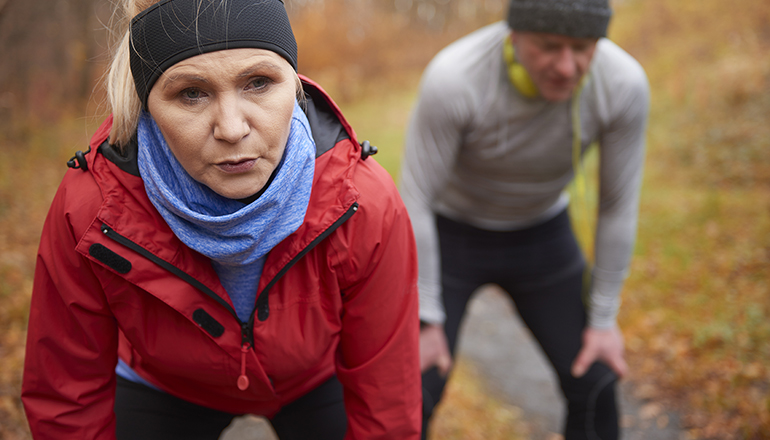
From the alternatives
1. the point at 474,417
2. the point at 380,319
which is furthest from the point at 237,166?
the point at 474,417

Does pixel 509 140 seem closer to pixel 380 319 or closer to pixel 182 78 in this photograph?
pixel 380 319

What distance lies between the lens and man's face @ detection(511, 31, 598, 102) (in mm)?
2234

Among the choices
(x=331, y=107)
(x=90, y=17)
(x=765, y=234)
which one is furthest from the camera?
(x=90, y=17)

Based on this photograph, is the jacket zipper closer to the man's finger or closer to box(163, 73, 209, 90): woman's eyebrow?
box(163, 73, 209, 90): woman's eyebrow

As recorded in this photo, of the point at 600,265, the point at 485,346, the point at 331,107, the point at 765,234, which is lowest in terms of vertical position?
the point at 485,346

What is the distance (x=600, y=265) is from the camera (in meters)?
2.80

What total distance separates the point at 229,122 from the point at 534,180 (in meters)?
1.77

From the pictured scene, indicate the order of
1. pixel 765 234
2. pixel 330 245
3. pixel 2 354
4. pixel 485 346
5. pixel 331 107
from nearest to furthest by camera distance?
pixel 330 245 → pixel 331 107 → pixel 2 354 → pixel 485 346 → pixel 765 234

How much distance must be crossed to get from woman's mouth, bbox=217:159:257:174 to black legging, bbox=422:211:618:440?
63.9 inches

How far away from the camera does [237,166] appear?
1.41m

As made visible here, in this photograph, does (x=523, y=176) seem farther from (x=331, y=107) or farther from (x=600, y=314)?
(x=331, y=107)

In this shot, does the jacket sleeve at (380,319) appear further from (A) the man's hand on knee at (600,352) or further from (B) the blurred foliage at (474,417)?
(B) the blurred foliage at (474,417)

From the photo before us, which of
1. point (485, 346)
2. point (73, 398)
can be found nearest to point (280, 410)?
point (73, 398)

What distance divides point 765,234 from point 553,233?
12.7 feet
